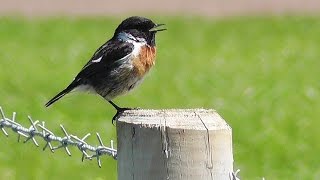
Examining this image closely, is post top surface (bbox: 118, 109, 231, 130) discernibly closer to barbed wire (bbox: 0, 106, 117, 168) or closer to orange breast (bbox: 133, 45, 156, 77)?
barbed wire (bbox: 0, 106, 117, 168)

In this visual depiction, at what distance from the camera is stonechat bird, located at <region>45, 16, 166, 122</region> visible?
19.5 feet

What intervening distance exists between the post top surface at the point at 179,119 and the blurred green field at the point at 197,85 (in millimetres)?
4336

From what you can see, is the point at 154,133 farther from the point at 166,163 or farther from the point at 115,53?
the point at 115,53

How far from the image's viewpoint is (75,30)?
61.4 ft

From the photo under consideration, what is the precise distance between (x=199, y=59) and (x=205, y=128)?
1226 centimetres

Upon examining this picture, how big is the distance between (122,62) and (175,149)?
2826 millimetres

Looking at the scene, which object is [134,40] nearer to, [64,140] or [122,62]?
[122,62]

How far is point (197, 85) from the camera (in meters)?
13.2

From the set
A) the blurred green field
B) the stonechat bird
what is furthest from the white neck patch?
the blurred green field

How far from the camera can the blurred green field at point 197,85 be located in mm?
8844

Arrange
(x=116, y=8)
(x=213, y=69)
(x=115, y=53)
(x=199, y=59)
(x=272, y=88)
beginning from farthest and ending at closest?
(x=116, y=8)
(x=199, y=59)
(x=213, y=69)
(x=272, y=88)
(x=115, y=53)

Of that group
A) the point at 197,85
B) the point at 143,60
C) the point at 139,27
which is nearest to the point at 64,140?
the point at 139,27

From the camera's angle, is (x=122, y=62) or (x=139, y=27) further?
(x=122, y=62)

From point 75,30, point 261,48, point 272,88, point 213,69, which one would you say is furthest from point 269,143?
point 75,30
